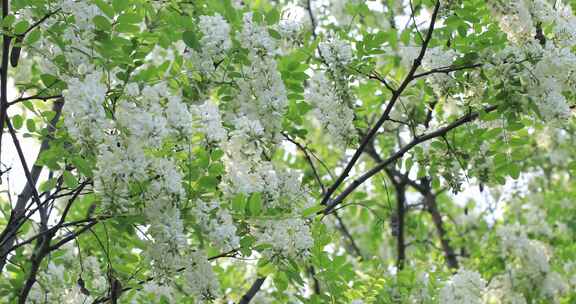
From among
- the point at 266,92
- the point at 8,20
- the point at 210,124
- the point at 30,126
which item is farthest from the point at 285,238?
the point at 30,126

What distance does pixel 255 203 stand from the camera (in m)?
2.84

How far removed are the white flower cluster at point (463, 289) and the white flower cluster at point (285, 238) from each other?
8.15 ft

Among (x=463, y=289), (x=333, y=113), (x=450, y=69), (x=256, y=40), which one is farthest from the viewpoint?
(x=463, y=289)

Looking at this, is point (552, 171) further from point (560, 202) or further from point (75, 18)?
point (75, 18)

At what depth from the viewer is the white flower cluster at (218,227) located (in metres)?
2.73

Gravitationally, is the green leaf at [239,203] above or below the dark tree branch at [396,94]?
below

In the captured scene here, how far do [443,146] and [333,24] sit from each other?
228cm

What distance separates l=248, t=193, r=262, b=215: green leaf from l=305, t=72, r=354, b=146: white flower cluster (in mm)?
993

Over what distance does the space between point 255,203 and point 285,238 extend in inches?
7.4

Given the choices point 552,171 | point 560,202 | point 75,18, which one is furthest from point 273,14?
point 552,171

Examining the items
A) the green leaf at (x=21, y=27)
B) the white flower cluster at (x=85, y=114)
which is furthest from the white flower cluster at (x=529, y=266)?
the white flower cluster at (x=85, y=114)

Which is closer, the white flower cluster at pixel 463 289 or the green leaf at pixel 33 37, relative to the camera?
the green leaf at pixel 33 37

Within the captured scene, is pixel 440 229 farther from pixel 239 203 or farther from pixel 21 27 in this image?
pixel 21 27

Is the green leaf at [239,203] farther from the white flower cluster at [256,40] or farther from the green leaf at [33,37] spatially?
the green leaf at [33,37]
